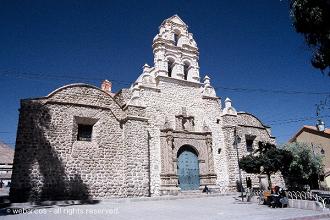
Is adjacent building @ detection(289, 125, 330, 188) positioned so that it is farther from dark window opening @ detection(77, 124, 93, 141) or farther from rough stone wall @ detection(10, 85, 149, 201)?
dark window opening @ detection(77, 124, 93, 141)

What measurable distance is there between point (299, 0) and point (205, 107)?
1132 cm

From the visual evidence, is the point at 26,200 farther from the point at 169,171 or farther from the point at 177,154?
the point at 177,154

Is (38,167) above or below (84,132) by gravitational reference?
below

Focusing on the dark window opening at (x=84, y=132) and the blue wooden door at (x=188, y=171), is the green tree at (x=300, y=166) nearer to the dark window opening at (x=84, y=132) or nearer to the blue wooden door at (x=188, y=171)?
the blue wooden door at (x=188, y=171)

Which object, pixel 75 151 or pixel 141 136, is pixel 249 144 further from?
pixel 75 151

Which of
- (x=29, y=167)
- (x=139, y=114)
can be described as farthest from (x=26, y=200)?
(x=139, y=114)

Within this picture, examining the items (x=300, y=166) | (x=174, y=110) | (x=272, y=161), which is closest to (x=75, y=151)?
(x=174, y=110)

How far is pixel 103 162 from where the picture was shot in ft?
50.4

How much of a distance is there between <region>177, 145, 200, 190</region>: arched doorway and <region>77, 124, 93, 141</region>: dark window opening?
6204 mm

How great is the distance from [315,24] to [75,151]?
43.2 ft

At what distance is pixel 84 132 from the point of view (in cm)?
1572

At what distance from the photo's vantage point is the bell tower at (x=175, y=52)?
19891 mm

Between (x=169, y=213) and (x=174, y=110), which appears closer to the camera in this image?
(x=169, y=213)

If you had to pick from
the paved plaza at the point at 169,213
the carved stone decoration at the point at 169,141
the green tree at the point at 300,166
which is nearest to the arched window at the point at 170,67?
the carved stone decoration at the point at 169,141
